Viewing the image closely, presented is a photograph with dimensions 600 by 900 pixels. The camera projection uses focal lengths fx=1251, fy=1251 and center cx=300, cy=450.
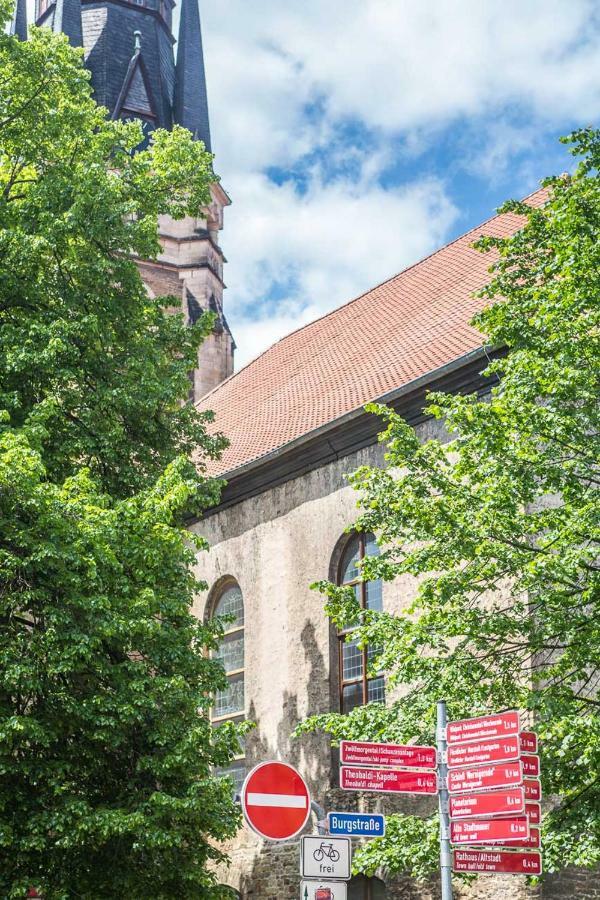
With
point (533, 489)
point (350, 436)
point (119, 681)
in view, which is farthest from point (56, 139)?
point (533, 489)

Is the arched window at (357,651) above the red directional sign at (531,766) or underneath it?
above

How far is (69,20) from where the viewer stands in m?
37.9

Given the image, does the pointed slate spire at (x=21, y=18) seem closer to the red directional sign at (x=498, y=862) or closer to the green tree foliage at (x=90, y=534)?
the green tree foliage at (x=90, y=534)

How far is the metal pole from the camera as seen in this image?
6645mm

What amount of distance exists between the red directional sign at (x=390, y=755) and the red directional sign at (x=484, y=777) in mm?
524

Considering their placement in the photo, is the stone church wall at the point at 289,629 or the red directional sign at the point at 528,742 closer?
the red directional sign at the point at 528,742

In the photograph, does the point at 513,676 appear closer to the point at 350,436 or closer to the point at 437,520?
the point at 437,520

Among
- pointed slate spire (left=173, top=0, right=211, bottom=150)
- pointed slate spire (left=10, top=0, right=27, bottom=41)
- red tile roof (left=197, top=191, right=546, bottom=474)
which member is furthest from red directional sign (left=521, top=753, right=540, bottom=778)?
pointed slate spire (left=10, top=0, right=27, bottom=41)

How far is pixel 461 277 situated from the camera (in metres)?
20.5

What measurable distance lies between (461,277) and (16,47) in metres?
8.25

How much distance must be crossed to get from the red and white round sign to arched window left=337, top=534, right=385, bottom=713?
866 centimetres

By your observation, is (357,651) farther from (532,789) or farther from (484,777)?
(484,777)

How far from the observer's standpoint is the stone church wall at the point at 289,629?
16703 mm

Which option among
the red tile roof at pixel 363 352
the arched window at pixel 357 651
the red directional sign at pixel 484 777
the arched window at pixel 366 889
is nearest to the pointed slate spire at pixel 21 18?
the red tile roof at pixel 363 352
